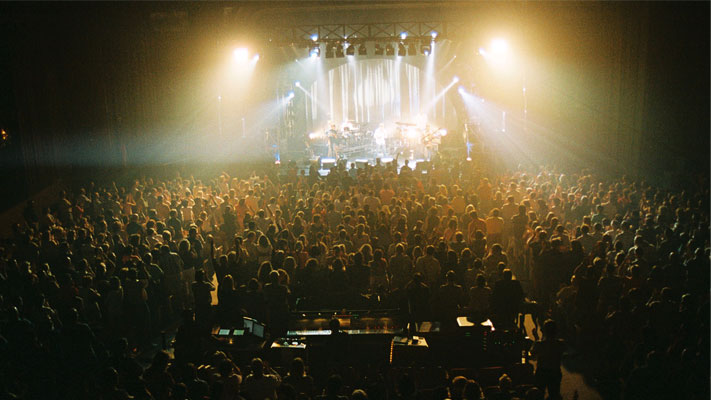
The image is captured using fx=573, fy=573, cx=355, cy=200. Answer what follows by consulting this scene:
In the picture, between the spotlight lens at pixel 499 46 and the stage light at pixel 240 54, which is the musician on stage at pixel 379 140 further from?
the stage light at pixel 240 54

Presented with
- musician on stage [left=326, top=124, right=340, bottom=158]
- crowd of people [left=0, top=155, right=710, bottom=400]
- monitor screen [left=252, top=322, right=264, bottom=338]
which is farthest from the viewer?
musician on stage [left=326, top=124, right=340, bottom=158]

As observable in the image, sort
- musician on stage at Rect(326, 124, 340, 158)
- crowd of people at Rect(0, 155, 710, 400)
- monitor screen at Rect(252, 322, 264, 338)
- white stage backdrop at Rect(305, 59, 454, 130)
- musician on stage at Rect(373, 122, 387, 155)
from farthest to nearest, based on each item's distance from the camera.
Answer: white stage backdrop at Rect(305, 59, 454, 130) < musician on stage at Rect(373, 122, 387, 155) < musician on stage at Rect(326, 124, 340, 158) < monitor screen at Rect(252, 322, 264, 338) < crowd of people at Rect(0, 155, 710, 400)

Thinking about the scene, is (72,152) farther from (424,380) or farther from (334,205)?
(424,380)

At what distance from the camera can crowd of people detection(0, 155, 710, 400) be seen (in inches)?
231

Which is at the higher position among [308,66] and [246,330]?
[308,66]

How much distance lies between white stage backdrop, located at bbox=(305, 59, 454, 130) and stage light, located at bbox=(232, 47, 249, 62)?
578 inches

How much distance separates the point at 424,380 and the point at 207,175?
61.4 feet

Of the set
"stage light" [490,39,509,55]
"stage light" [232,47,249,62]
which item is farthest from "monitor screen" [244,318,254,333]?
"stage light" [490,39,509,55]

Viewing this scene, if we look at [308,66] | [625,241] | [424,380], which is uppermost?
[308,66]

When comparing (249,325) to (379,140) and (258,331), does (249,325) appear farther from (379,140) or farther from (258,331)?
(379,140)

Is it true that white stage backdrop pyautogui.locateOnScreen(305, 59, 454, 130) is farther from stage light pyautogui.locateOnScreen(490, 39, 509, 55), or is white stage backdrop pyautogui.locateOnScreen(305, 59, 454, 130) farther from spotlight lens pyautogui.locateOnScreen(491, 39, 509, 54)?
spotlight lens pyautogui.locateOnScreen(491, 39, 509, 54)

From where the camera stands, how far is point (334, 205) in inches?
511

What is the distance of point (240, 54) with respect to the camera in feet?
79.8

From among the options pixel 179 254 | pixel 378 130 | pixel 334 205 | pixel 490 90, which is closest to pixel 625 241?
pixel 334 205
